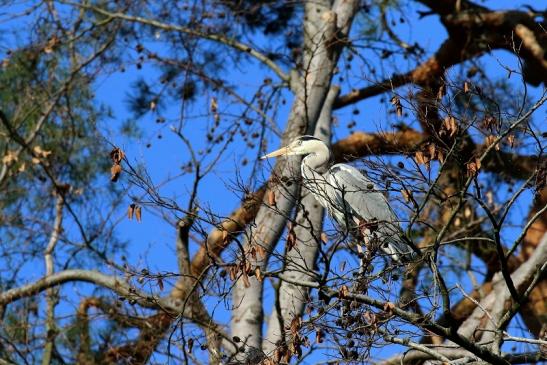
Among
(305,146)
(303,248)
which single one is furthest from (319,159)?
(303,248)

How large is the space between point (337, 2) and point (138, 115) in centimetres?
188

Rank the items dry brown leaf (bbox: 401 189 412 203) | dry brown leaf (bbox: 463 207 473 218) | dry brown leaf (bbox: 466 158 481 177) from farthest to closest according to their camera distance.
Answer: dry brown leaf (bbox: 463 207 473 218) < dry brown leaf (bbox: 401 189 412 203) < dry brown leaf (bbox: 466 158 481 177)

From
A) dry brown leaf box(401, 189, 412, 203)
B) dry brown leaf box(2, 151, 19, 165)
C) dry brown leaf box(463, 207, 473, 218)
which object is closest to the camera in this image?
dry brown leaf box(401, 189, 412, 203)

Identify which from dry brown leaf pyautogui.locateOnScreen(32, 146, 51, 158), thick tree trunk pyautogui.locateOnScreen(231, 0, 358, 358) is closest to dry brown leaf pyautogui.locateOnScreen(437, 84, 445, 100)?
thick tree trunk pyautogui.locateOnScreen(231, 0, 358, 358)

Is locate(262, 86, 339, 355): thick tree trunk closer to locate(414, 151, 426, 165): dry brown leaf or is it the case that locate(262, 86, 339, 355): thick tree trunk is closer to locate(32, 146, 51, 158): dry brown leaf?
locate(32, 146, 51, 158): dry brown leaf

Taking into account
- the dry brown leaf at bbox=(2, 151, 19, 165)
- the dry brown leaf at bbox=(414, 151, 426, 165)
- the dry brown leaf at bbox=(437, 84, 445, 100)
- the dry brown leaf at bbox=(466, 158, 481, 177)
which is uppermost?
the dry brown leaf at bbox=(2, 151, 19, 165)

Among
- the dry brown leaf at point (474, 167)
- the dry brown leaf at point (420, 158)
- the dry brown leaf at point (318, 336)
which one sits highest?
the dry brown leaf at point (420, 158)

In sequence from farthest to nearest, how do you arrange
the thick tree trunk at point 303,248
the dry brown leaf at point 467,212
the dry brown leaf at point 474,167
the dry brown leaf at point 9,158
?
the dry brown leaf at point 467,212 → the dry brown leaf at point 9,158 → the thick tree trunk at point 303,248 → the dry brown leaf at point 474,167

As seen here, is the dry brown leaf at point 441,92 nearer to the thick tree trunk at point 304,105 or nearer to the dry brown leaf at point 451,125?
the dry brown leaf at point 451,125

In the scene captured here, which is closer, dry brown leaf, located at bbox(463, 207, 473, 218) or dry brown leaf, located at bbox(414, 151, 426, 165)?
dry brown leaf, located at bbox(414, 151, 426, 165)

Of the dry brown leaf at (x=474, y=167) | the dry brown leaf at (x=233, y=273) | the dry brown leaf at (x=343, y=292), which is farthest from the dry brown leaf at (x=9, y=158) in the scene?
the dry brown leaf at (x=474, y=167)

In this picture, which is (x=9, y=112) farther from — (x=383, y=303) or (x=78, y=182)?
(x=383, y=303)

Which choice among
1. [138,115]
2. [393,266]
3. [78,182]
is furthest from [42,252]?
[393,266]

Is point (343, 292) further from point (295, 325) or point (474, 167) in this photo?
point (474, 167)
